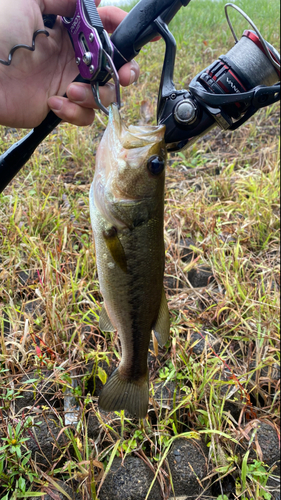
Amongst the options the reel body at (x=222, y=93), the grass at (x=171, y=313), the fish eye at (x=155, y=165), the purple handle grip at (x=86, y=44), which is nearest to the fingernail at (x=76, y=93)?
the purple handle grip at (x=86, y=44)

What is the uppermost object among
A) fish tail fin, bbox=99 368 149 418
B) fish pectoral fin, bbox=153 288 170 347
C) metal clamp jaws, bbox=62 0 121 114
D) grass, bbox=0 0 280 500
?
metal clamp jaws, bbox=62 0 121 114

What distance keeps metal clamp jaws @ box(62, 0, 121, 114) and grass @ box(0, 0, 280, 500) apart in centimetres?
132

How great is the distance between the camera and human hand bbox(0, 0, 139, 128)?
1.52m

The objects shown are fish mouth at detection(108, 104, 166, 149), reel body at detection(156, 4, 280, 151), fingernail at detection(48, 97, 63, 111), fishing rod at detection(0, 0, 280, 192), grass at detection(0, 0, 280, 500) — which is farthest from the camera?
grass at detection(0, 0, 280, 500)

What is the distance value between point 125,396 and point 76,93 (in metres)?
1.31

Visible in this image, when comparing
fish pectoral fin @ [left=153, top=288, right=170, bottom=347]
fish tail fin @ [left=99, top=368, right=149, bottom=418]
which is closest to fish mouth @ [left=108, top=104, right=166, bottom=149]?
fish pectoral fin @ [left=153, top=288, right=170, bottom=347]

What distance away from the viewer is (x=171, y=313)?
2.48 m

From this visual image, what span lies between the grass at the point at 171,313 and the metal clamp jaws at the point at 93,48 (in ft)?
4.34

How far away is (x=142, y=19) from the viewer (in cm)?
138

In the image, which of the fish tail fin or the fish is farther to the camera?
the fish tail fin

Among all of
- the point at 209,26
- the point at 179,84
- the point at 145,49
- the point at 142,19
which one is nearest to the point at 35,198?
the point at 142,19

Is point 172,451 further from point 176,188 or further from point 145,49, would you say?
point 145,49

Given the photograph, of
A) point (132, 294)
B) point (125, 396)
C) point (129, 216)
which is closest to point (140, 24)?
point (129, 216)

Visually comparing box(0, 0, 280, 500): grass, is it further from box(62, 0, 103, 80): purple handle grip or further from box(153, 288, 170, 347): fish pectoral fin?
box(62, 0, 103, 80): purple handle grip
